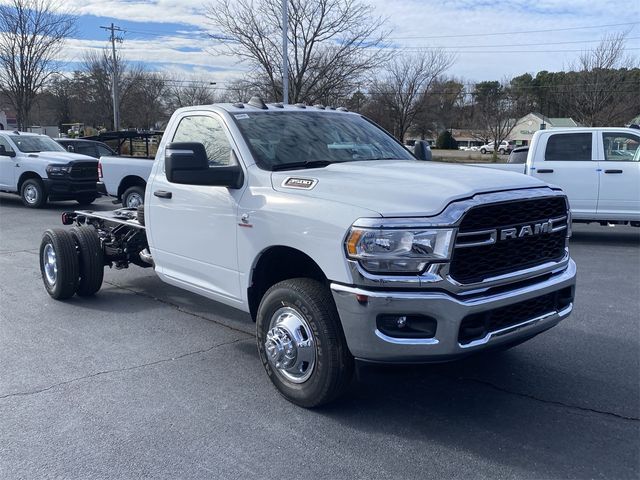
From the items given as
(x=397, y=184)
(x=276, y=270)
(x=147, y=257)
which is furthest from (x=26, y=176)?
(x=397, y=184)

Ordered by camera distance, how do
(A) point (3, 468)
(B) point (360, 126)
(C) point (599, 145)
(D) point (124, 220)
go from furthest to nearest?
(C) point (599, 145)
(D) point (124, 220)
(B) point (360, 126)
(A) point (3, 468)

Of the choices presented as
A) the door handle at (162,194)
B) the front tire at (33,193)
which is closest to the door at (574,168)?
the door handle at (162,194)

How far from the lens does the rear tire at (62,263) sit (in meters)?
6.38

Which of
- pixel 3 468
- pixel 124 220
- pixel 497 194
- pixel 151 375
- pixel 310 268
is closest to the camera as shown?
pixel 3 468

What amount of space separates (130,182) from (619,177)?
987 cm

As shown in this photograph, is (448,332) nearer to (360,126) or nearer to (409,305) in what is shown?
(409,305)

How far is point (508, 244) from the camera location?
11.9 feet

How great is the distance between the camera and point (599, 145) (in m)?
10.6

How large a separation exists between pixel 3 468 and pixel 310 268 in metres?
2.14

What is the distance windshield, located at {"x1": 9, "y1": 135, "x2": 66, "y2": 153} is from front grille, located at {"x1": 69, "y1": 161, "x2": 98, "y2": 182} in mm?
1710

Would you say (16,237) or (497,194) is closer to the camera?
(497,194)

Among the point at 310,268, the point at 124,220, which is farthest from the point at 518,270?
the point at 124,220

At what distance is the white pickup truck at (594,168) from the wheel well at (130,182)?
7505 mm

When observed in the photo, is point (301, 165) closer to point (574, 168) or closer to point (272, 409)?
point (272, 409)
